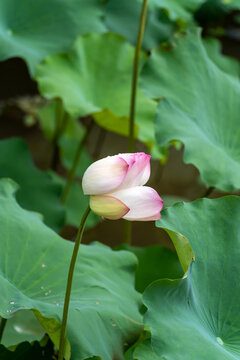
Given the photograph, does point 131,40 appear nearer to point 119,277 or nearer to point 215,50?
point 215,50

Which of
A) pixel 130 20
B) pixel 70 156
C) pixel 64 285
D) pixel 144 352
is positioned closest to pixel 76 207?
pixel 70 156

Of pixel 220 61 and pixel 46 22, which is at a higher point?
pixel 46 22

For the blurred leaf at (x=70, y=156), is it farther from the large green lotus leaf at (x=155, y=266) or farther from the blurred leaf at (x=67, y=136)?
the large green lotus leaf at (x=155, y=266)

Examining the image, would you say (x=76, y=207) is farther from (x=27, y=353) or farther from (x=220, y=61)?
(x=27, y=353)

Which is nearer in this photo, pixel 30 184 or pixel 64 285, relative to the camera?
pixel 64 285

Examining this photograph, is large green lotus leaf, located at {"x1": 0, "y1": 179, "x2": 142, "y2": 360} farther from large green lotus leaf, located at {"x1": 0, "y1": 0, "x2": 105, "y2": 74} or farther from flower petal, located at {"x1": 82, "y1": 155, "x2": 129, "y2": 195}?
large green lotus leaf, located at {"x1": 0, "y1": 0, "x2": 105, "y2": 74}
